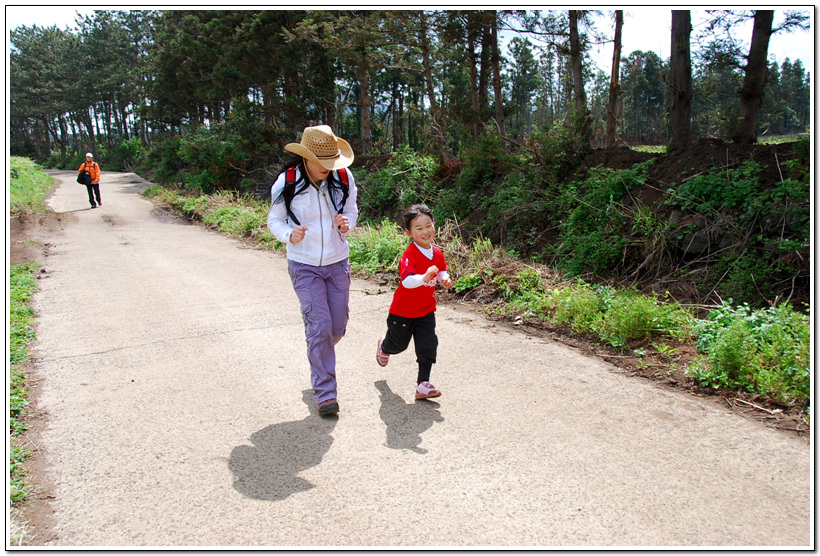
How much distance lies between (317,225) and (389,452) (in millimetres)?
1532

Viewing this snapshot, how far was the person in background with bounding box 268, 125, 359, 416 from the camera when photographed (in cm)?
395

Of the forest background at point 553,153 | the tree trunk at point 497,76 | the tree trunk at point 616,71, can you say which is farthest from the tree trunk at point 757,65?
the tree trunk at point 497,76

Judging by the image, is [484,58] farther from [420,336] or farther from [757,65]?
[420,336]

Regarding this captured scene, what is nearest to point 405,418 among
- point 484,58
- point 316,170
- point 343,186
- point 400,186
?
point 343,186

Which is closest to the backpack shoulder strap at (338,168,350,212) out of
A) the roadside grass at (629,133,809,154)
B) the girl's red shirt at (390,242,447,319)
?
the girl's red shirt at (390,242,447,319)

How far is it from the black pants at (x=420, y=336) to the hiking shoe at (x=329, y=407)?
65 cm

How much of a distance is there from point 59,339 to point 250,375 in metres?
2.36

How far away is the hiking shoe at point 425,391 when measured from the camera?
4.20 m

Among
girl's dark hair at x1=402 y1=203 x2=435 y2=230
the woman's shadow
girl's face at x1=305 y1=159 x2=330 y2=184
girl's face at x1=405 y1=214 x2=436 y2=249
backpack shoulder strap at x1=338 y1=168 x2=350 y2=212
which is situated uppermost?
girl's face at x1=305 y1=159 x2=330 y2=184

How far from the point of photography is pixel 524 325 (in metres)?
6.15

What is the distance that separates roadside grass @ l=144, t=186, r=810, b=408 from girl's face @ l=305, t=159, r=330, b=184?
9.75 ft

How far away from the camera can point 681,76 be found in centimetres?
1040

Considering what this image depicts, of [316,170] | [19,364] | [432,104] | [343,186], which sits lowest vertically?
[19,364]

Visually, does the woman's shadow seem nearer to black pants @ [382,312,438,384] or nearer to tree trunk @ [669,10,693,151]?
black pants @ [382,312,438,384]
